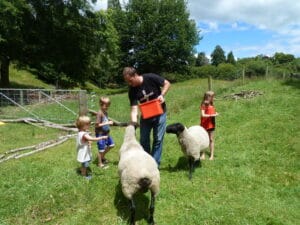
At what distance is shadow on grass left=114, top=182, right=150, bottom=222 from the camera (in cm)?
682

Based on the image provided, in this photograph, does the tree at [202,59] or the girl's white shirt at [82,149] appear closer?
the girl's white shirt at [82,149]

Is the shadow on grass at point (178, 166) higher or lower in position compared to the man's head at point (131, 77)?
lower

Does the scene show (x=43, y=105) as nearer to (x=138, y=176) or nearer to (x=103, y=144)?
(x=103, y=144)

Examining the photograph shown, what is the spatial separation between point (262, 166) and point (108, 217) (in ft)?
15.2

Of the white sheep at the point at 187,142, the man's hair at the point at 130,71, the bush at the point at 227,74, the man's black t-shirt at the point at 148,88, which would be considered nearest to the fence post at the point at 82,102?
the white sheep at the point at 187,142

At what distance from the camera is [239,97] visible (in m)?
19.2

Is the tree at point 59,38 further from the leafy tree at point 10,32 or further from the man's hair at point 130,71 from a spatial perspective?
the man's hair at point 130,71

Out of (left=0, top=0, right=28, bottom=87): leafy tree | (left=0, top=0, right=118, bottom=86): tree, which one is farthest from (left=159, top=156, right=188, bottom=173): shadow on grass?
(left=0, top=0, right=118, bottom=86): tree

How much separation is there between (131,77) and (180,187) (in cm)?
259

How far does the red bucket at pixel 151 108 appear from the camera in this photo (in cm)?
782

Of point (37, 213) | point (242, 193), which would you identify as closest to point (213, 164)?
point (242, 193)

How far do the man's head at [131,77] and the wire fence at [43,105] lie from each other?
29.5 feet

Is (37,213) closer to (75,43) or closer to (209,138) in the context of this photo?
(209,138)

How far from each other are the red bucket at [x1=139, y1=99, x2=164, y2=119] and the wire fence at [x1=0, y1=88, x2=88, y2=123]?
898cm
